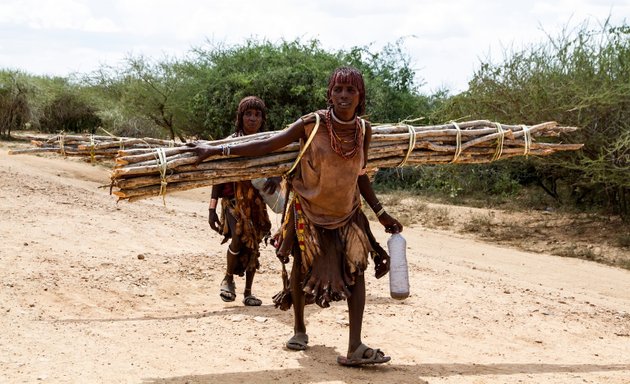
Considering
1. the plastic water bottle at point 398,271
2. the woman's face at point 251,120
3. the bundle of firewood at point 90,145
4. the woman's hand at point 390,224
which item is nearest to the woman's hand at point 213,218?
the bundle of firewood at point 90,145

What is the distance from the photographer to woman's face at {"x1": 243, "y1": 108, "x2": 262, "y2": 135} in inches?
211

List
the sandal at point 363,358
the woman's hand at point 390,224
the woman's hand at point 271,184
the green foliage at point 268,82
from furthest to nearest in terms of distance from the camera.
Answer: the green foliage at point 268,82, the woman's hand at point 271,184, the woman's hand at point 390,224, the sandal at point 363,358

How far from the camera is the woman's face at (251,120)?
536 cm

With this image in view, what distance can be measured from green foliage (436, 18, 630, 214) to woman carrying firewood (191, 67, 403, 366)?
24.7 feet

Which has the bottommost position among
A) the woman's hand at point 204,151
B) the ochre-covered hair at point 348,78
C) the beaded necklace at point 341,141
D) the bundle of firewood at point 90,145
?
the bundle of firewood at point 90,145

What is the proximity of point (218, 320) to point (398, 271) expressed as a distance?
1573 mm

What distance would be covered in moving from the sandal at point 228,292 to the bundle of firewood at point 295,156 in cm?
163

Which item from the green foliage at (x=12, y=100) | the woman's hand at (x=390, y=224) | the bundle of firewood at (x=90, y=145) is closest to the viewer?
the woman's hand at (x=390, y=224)

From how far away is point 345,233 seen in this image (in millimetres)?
4039

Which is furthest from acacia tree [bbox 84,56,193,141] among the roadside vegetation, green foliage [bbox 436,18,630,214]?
green foliage [bbox 436,18,630,214]

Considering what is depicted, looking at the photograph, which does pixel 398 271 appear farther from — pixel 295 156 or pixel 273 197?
pixel 273 197

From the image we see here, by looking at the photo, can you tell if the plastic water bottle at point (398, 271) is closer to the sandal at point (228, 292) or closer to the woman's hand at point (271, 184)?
the woman's hand at point (271, 184)

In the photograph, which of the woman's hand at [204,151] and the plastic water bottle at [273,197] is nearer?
the woman's hand at [204,151]

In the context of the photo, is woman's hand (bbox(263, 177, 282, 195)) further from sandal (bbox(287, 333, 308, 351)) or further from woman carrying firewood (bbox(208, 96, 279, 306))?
sandal (bbox(287, 333, 308, 351))
